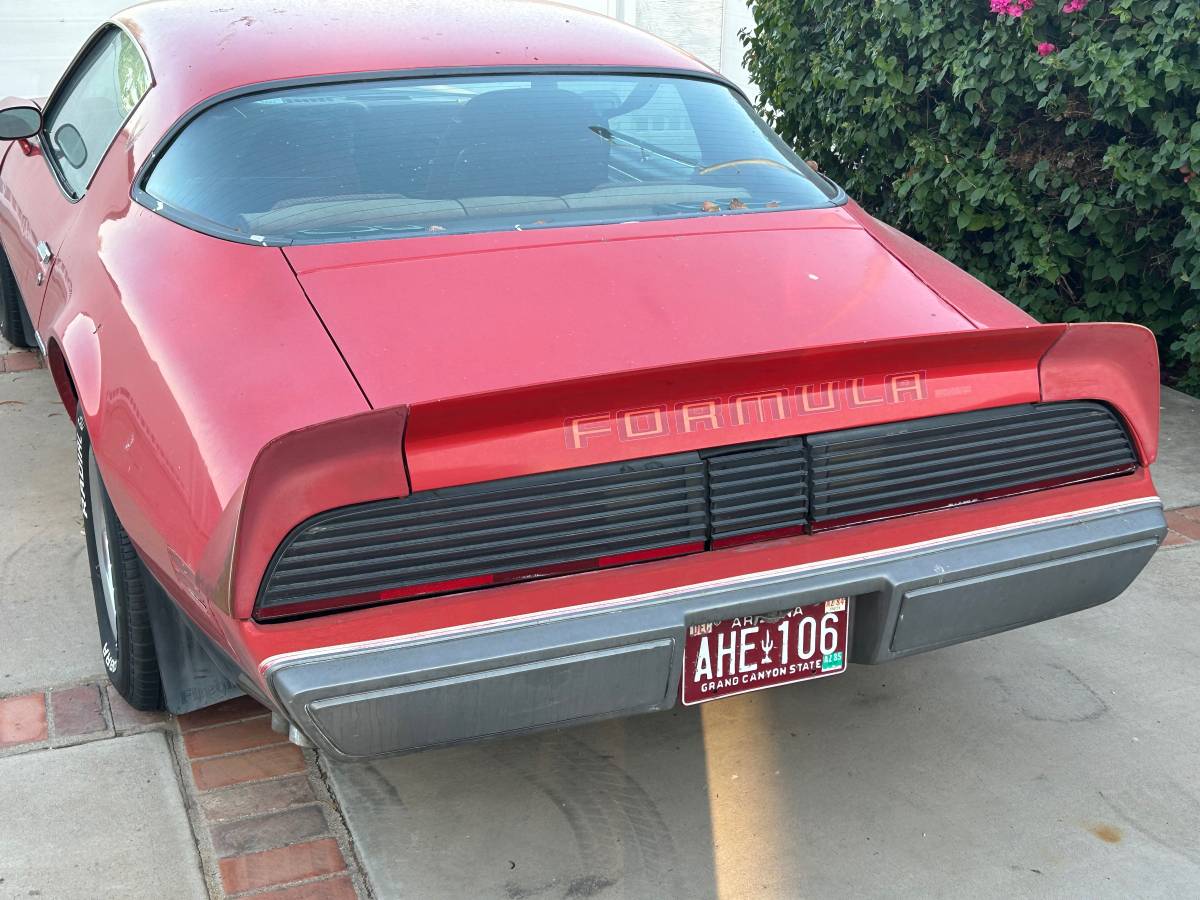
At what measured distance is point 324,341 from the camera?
7.58ft

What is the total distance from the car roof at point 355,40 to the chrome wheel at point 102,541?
911mm

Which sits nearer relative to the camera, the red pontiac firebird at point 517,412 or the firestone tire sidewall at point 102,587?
the red pontiac firebird at point 517,412

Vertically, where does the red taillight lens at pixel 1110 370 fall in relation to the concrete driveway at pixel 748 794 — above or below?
above

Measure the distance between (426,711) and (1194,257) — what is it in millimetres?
3703

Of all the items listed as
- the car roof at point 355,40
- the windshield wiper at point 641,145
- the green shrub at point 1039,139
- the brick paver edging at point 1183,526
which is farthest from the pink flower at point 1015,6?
the windshield wiper at point 641,145

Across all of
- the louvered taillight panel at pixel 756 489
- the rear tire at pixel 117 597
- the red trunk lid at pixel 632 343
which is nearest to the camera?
the red trunk lid at pixel 632 343

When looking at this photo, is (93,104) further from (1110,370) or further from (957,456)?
(1110,370)

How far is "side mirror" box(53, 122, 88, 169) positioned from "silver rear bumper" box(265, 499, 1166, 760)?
228cm

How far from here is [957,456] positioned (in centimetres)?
243

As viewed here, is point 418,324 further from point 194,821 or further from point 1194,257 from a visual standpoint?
point 1194,257

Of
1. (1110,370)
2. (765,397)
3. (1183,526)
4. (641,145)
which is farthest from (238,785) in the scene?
(1183,526)

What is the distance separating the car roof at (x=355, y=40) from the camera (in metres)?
3.08

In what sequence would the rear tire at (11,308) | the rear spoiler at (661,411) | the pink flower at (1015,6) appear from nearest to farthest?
the rear spoiler at (661,411), the pink flower at (1015,6), the rear tire at (11,308)

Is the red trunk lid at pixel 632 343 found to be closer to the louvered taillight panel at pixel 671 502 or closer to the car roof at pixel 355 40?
the louvered taillight panel at pixel 671 502
